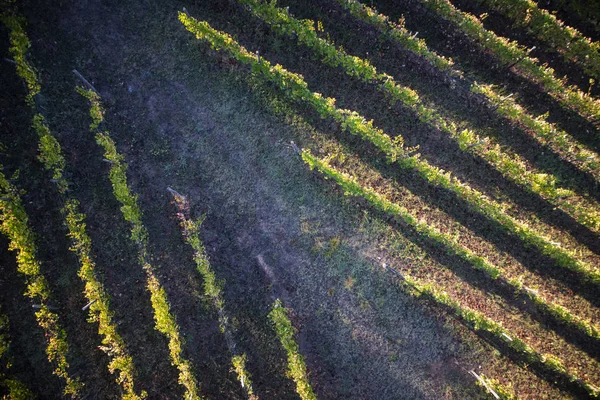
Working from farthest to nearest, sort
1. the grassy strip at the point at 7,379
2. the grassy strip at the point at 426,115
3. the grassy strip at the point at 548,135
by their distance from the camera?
the grassy strip at the point at 548,135, the grassy strip at the point at 426,115, the grassy strip at the point at 7,379

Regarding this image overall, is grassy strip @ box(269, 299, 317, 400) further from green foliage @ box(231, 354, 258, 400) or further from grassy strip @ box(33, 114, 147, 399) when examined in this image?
grassy strip @ box(33, 114, 147, 399)

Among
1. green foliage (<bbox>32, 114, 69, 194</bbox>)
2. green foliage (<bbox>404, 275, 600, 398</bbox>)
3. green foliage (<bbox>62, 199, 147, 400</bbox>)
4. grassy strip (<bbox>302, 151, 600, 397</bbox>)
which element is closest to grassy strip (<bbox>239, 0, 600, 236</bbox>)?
grassy strip (<bbox>302, 151, 600, 397</bbox>)

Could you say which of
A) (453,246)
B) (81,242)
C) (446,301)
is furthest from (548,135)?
(81,242)

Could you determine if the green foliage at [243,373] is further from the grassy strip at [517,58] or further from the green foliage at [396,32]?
the grassy strip at [517,58]

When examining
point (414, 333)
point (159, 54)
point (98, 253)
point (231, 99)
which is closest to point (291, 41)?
point (231, 99)

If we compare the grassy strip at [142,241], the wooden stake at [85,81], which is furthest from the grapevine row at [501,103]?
the grassy strip at [142,241]
